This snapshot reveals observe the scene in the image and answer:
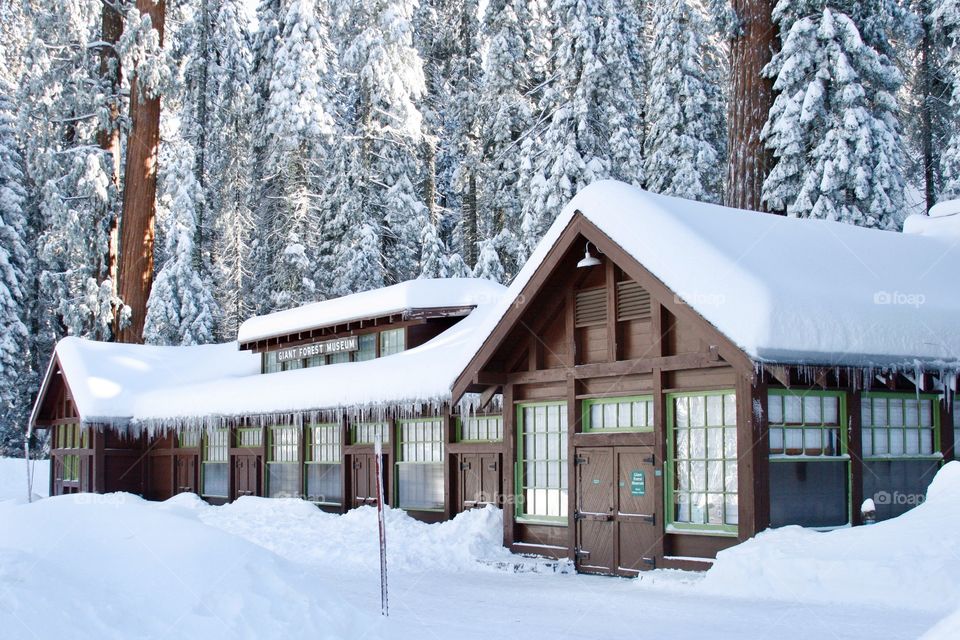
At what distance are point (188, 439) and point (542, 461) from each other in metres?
14.5

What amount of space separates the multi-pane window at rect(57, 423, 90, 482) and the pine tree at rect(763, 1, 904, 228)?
1976 cm

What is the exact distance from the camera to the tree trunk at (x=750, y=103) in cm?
2278

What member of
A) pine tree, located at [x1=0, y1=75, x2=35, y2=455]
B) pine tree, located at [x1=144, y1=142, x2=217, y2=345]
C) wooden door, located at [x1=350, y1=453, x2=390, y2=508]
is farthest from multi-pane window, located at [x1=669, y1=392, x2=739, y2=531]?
pine tree, located at [x1=0, y1=75, x2=35, y2=455]

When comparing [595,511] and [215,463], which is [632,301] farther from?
[215,463]

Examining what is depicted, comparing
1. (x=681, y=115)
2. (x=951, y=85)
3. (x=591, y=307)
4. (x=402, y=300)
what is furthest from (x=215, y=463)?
(x=951, y=85)

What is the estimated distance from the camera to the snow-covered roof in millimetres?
20281

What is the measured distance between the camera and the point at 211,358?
32000 millimetres

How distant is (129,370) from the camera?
100ft

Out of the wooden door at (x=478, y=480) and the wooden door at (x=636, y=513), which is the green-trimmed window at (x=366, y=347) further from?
the wooden door at (x=636, y=513)

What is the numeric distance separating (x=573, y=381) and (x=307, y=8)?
2672 centimetres

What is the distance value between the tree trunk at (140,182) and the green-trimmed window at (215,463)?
784 centimetres

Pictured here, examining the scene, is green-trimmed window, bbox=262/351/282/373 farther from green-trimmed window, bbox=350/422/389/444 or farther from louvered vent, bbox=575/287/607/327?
louvered vent, bbox=575/287/607/327

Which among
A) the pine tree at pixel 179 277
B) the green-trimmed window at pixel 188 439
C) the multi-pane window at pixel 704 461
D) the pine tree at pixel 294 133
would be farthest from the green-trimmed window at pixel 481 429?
the pine tree at pixel 179 277

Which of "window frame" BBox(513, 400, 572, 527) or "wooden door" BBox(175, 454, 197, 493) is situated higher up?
"window frame" BBox(513, 400, 572, 527)
